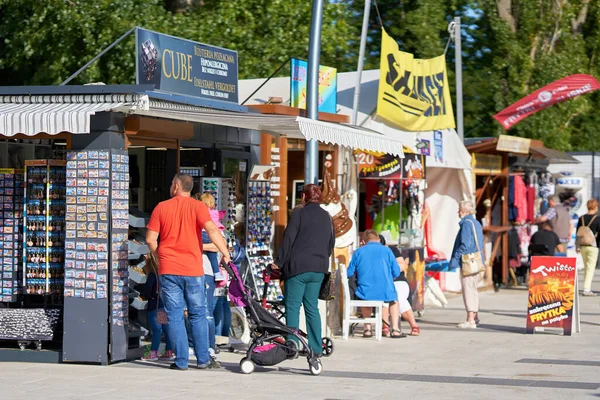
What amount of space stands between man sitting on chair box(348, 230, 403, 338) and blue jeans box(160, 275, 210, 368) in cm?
316

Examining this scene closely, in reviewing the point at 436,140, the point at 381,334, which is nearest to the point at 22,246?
the point at 381,334

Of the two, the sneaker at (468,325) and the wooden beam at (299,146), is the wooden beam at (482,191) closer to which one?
the wooden beam at (299,146)

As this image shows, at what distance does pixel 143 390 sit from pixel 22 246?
8.91 feet

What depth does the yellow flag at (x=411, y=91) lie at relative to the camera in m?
15.5

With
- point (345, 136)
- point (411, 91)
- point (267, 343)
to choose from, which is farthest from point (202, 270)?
point (411, 91)

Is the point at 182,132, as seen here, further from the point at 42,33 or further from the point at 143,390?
the point at 42,33

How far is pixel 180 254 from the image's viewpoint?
10281mm

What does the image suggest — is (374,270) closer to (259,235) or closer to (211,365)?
(259,235)

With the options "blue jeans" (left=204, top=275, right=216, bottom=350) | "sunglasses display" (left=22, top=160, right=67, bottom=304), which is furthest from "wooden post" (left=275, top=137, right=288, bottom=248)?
"sunglasses display" (left=22, top=160, right=67, bottom=304)

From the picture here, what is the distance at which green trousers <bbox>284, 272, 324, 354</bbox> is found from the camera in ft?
35.1

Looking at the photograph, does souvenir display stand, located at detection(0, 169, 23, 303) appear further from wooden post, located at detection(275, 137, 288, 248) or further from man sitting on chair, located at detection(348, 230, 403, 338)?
wooden post, located at detection(275, 137, 288, 248)

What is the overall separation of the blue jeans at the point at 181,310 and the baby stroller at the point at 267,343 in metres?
0.36

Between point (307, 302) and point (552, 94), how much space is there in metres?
12.6

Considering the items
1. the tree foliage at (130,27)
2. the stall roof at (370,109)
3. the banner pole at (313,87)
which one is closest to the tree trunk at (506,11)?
the tree foliage at (130,27)
